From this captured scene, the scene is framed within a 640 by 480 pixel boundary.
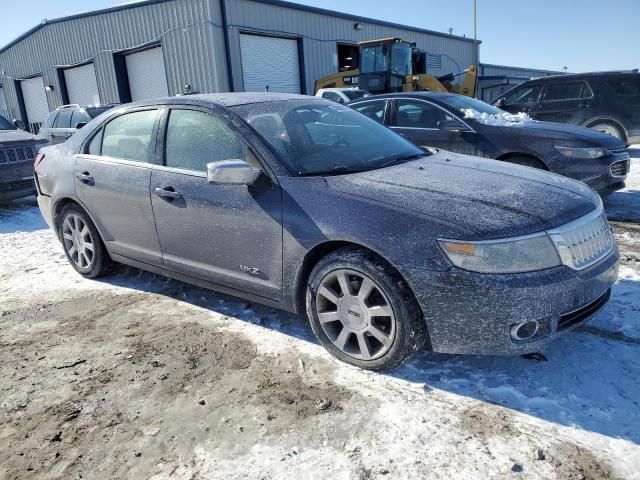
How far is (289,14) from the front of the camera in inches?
785

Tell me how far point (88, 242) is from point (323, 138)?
98.6 inches

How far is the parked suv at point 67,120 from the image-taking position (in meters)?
10.5

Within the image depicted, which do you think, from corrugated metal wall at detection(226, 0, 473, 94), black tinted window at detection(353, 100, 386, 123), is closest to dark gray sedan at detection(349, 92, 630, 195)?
black tinted window at detection(353, 100, 386, 123)

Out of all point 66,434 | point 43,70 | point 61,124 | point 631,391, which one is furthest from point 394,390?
point 43,70

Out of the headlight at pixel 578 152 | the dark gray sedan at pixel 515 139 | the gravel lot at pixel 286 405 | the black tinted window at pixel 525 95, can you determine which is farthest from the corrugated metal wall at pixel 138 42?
the gravel lot at pixel 286 405

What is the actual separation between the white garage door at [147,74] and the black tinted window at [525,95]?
44.0ft

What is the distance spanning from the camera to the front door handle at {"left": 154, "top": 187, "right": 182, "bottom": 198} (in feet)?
11.3

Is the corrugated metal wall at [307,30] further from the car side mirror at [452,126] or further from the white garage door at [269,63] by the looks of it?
the car side mirror at [452,126]

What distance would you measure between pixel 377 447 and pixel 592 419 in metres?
1.05

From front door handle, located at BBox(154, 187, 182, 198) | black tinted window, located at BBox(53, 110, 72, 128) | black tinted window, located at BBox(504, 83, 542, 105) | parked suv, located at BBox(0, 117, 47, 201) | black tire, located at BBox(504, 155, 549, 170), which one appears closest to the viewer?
front door handle, located at BBox(154, 187, 182, 198)

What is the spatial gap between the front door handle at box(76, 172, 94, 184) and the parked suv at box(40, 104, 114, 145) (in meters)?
6.87

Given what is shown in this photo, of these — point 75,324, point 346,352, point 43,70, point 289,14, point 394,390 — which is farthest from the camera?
point 43,70

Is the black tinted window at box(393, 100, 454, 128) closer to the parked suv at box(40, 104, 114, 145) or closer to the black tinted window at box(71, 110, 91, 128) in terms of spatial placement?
the parked suv at box(40, 104, 114, 145)

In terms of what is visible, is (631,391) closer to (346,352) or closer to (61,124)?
(346,352)
